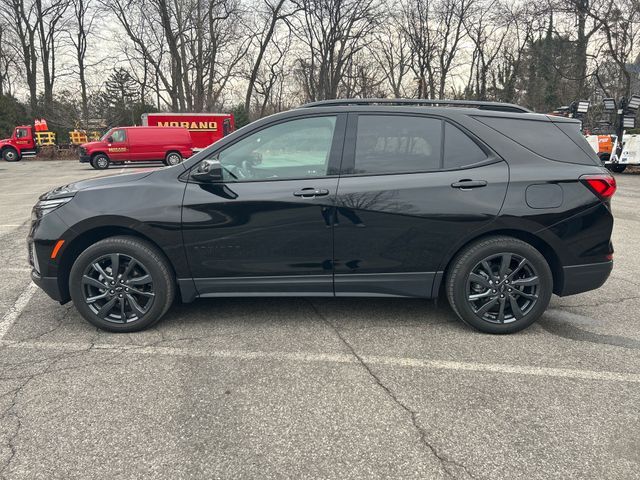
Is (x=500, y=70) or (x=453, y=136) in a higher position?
(x=500, y=70)

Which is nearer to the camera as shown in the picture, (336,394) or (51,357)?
(336,394)

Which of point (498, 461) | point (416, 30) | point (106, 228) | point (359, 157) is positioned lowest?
point (498, 461)

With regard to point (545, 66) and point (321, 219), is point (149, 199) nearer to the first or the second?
point (321, 219)

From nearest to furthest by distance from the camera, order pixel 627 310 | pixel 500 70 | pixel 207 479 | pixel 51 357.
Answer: pixel 207 479 → pixel 51 357 → pixel 627 310 → pixel 500 70

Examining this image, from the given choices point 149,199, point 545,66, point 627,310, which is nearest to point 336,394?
point 149,199

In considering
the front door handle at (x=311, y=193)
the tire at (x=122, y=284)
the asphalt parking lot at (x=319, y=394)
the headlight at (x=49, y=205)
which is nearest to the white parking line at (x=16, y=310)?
the asphalt parking lot at (x=319, y=394)

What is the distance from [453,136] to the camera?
3.53 m

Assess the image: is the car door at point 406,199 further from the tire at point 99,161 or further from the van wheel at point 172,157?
the tire at point 99,161

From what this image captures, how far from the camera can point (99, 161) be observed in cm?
2309

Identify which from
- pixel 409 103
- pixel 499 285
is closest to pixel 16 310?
pixel 409 103

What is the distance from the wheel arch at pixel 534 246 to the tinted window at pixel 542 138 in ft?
2.02

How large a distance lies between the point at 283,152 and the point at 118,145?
2214 centimetres

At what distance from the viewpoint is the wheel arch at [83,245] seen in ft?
11.6

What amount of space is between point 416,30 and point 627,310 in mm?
42633
